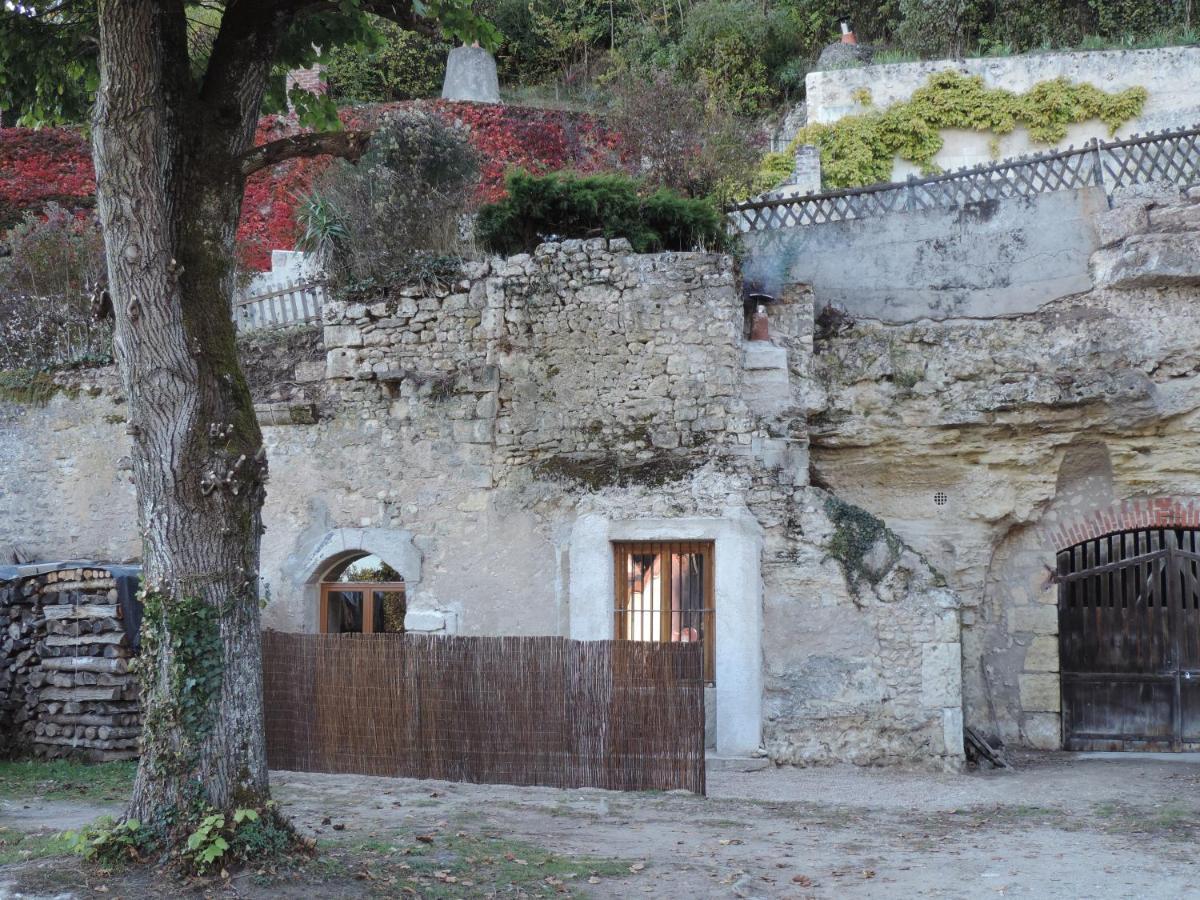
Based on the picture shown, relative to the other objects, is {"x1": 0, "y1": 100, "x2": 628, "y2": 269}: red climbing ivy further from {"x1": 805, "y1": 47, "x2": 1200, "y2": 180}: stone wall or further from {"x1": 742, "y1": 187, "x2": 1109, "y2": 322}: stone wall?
{"x1": 742, "y1": 187, "x2": 1109, "y2": 322}: stone wall

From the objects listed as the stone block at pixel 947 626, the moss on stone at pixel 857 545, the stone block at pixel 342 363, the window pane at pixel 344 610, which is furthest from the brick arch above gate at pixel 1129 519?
the stone block at pixel 342 363

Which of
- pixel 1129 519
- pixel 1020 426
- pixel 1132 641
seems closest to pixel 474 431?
pixel 1020 426

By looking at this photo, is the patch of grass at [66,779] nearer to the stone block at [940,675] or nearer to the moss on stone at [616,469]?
the moss on stone at [616,469]

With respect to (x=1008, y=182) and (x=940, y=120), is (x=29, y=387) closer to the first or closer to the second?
(x=1008, y=182)

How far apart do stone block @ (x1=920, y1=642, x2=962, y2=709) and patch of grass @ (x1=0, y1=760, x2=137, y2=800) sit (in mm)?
6103

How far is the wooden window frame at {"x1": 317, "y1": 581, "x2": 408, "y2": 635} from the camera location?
1191cm

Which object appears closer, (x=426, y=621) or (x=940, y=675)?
(x=940, y=675)

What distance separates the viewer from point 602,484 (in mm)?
10828

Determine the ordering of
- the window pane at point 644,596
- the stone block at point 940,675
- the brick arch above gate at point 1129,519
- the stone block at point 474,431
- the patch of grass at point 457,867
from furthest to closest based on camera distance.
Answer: the brick arch above gate at point 1129,519 → the stone block at point 474,431 → the window pane at point 644,596 → the stone block at point 940,675 → the patch of grass at point 457,867

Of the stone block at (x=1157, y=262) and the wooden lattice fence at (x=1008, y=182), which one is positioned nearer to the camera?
the stone block at (x=1157, y=262)

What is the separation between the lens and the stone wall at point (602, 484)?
400 inches

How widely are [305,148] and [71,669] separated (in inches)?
230

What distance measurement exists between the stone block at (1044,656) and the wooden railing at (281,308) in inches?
316

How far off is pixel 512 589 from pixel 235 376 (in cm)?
482
